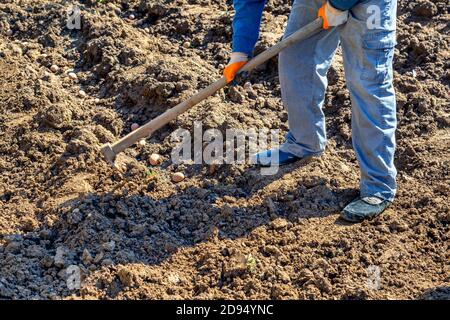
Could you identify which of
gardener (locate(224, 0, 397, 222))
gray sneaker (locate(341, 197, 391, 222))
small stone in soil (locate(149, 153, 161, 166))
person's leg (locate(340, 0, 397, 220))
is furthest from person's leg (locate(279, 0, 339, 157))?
small stone in soil (locate(149, 153, 161, 166))

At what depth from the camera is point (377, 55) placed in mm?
3971

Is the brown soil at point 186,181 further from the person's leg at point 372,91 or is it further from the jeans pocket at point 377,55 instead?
the jeans pocket at point 377,55

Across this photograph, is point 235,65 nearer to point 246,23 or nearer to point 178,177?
point 246,23

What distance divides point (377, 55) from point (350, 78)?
214 mm

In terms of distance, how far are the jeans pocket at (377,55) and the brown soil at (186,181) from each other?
768 millimetres

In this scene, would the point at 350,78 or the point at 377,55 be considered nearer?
the point at 377,55

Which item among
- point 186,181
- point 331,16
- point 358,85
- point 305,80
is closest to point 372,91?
point 358,85

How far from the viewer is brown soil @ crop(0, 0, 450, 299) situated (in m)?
3.89

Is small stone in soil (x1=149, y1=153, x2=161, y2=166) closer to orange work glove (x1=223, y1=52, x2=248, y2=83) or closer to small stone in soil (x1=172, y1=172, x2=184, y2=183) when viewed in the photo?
small stone in soil (x1=172, y1=172, x2=184, y2=183)

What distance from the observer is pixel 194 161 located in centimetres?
473

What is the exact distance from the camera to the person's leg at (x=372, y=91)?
12.9 ft

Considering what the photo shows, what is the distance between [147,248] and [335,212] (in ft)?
3.48

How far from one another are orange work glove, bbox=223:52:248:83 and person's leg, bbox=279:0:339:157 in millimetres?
301

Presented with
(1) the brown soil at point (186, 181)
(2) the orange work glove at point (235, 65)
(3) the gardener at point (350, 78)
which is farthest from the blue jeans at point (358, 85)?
(2) the orange work glove at point (235, 65)
